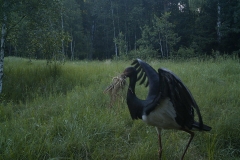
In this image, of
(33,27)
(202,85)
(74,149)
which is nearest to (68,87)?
(33,27)

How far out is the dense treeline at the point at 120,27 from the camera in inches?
260

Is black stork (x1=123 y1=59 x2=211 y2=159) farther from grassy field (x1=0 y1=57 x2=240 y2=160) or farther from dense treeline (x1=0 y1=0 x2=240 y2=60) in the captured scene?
dense treeline (x1=0 y1=0 x2=240 y2=60)

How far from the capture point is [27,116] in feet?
11.8

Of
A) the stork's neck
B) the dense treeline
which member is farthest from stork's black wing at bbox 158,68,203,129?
the dense treeline

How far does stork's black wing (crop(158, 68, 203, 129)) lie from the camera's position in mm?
1929

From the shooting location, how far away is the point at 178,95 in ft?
6.61

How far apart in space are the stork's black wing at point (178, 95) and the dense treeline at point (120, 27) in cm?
495

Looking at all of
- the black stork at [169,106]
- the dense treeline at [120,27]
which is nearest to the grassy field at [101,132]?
the black stork at [169,106]

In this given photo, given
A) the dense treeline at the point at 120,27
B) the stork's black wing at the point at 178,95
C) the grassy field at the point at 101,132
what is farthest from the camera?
the dense treeline at the point at 120,27

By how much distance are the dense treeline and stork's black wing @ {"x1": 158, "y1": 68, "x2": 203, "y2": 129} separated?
495 cm

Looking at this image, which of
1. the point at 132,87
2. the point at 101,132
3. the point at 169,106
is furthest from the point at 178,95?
the point at 101,132

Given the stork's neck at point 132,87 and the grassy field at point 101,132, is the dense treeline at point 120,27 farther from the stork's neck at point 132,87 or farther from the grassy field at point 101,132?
the stork's neck at point 132,87

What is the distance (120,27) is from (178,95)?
32.5 meters

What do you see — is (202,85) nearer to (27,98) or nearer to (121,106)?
(121,106)
